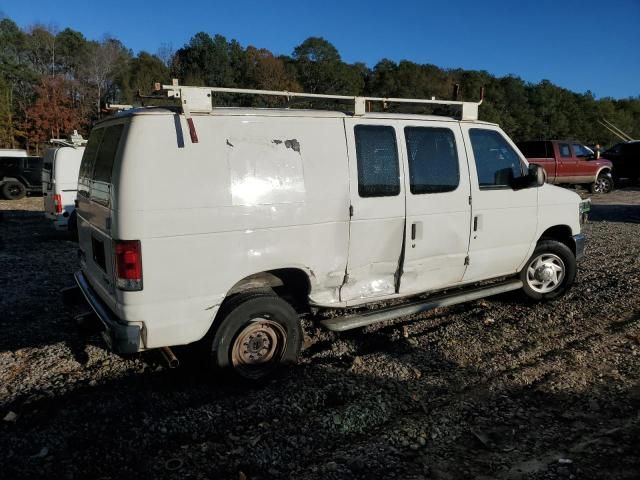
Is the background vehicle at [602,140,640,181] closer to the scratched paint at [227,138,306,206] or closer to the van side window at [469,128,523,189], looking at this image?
the van side window at [469,128,523,189]

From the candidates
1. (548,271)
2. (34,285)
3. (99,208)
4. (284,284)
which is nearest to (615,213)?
(548,271)

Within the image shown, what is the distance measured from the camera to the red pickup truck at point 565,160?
18.4 metres

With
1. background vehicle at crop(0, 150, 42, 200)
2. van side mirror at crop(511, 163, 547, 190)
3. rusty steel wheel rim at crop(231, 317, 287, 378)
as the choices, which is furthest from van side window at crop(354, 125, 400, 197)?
background vehicle at crop(0, 150, 42, 200)

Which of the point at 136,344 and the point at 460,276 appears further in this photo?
the point at 460,276

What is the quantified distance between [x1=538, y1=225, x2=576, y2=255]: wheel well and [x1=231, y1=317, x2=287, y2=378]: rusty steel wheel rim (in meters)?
3.66

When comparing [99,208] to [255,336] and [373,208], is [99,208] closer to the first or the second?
[255,336]

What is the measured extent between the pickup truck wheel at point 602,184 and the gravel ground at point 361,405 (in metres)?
16.1

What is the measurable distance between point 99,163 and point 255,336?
192cm

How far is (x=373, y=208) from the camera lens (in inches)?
176

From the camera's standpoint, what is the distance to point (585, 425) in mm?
3549

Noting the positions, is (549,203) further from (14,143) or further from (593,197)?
(14,143)

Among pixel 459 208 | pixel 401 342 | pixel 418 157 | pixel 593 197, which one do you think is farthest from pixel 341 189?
pixel 593 197

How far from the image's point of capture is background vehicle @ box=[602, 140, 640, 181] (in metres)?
22.5

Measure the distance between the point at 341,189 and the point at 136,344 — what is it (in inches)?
79.2
